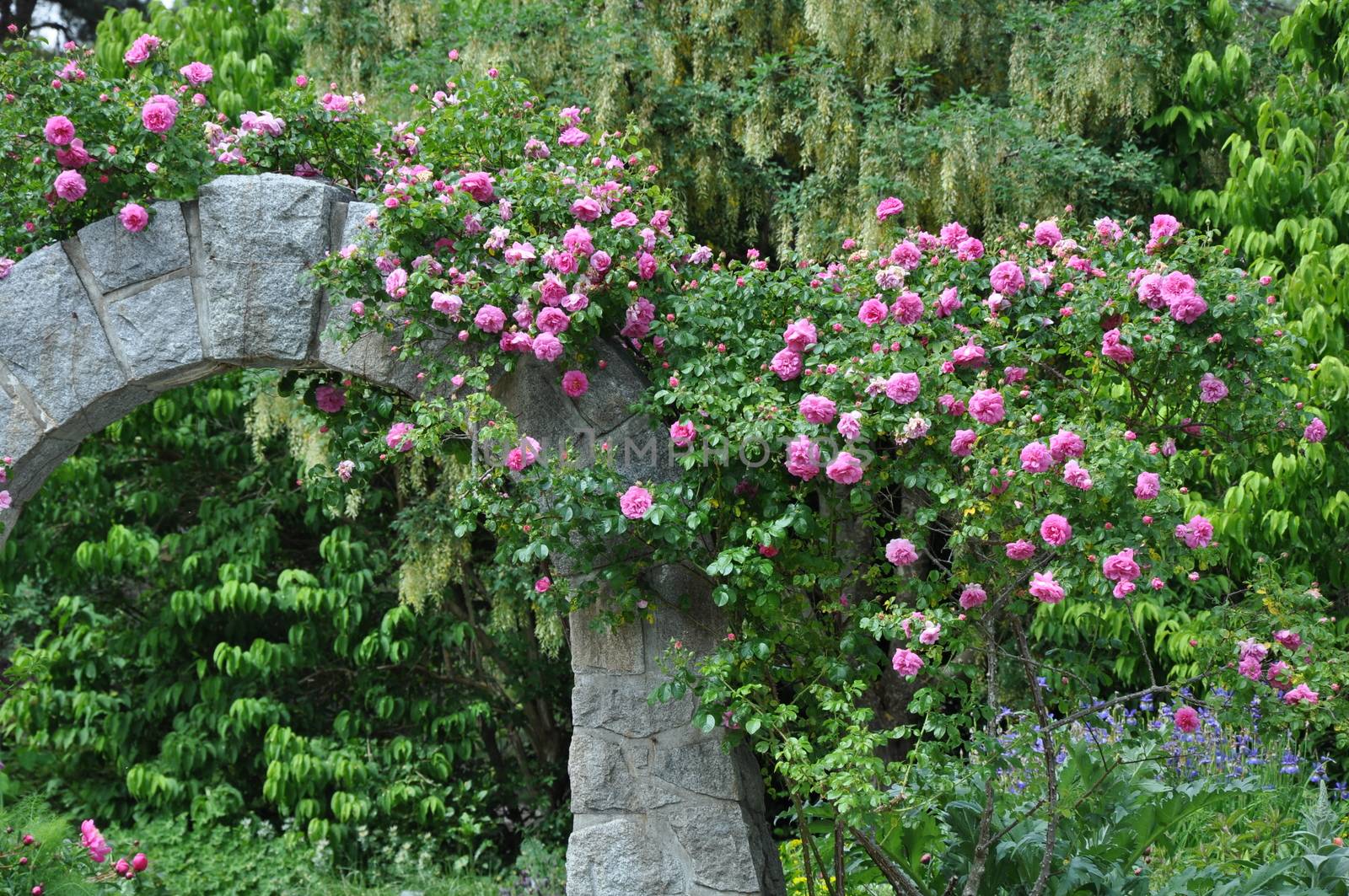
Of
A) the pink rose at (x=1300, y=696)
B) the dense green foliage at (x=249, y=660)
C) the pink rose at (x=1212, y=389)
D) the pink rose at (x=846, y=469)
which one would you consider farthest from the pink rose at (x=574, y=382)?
the dense green foliage at (x=249, y=660)

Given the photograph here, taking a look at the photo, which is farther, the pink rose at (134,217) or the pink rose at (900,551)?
the pink rose at (134,217)

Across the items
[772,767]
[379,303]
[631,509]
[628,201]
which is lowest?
[772,767]

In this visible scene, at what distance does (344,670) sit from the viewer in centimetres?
570

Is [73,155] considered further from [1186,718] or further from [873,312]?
[1186,718]

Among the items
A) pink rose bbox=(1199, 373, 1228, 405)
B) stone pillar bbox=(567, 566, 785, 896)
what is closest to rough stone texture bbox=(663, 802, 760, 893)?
stone pillar bbox=(567, 566, 785, 896)

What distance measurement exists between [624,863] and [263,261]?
1.45 meters

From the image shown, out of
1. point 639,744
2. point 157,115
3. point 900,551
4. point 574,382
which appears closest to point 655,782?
point 639,744

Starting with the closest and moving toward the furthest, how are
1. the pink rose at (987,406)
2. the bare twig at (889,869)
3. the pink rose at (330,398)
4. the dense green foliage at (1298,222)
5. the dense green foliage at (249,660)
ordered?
1. the pink rose at (987,406)
2. the bare twig at (889,869)
3. the pink rose at (330,398)
4. the dense green foliage at (1298,222)
5. the dense green foliage at (249,660)

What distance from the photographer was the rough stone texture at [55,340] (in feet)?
9.16

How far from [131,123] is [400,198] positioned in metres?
0.65

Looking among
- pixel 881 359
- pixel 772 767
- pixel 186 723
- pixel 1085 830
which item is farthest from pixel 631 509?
pixel 186 723

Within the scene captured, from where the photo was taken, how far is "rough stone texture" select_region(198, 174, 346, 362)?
2734 millimetres

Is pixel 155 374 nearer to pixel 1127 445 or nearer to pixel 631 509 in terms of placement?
pixel 631 509

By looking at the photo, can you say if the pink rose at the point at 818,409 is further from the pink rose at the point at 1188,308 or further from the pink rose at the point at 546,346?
the pink rose at the point at 1188,308
